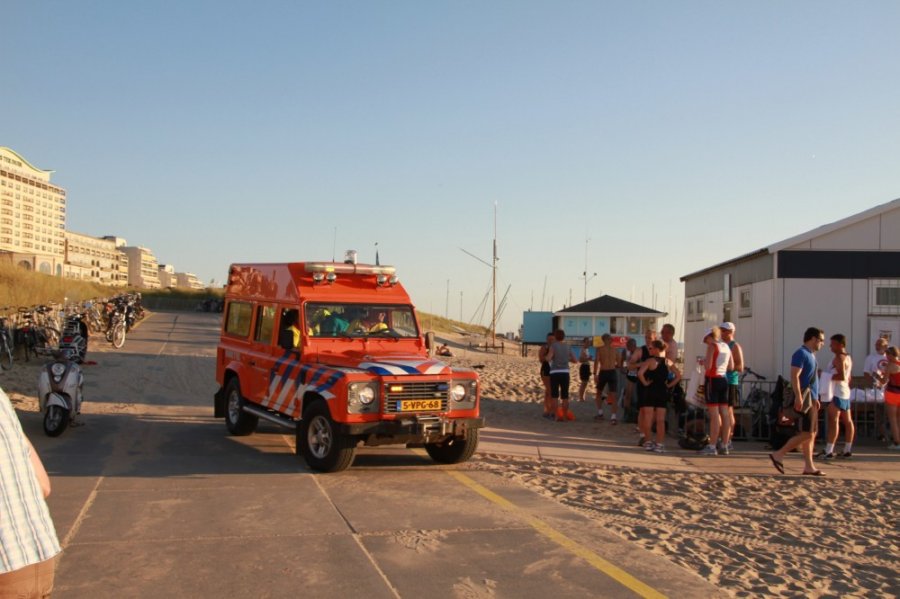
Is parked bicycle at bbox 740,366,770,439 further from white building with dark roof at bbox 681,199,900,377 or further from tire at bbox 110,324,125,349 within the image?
tire at bbox 110,324,125,349

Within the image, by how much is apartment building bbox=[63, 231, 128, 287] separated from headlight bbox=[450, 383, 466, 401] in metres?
137

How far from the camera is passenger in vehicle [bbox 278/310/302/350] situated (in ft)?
35.1

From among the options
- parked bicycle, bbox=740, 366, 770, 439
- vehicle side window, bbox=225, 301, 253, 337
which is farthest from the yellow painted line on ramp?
parked bicycle, bbox=740, 366, 770, 439

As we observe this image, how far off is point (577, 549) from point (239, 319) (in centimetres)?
828

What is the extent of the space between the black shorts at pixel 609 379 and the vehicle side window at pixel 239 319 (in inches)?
264

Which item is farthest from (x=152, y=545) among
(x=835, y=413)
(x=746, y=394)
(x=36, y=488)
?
(x=746, y=394)

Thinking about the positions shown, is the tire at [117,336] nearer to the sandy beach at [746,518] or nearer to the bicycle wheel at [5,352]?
the bicycle wheel at [5,352]

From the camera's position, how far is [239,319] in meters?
13.2

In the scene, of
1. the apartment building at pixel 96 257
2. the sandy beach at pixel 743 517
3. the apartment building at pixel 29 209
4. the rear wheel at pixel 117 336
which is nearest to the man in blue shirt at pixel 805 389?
the sandy beach at pixel 743 517

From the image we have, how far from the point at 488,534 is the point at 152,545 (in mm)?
2696

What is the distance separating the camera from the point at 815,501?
28.8 ft

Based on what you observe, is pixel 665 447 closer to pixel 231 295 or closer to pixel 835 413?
pixel 835 413

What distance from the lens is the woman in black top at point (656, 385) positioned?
1209cm

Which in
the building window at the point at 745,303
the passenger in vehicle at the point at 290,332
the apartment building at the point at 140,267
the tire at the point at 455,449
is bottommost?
the tire at the point at 455,449
